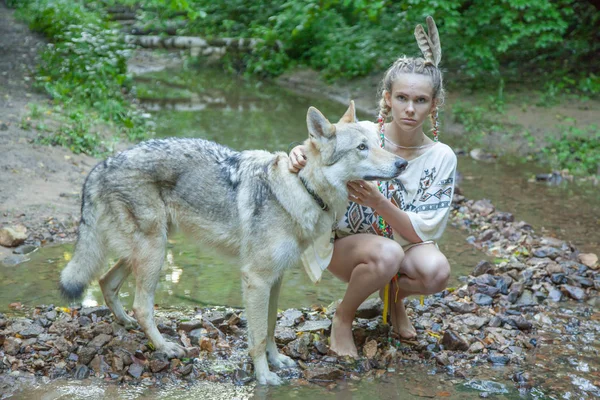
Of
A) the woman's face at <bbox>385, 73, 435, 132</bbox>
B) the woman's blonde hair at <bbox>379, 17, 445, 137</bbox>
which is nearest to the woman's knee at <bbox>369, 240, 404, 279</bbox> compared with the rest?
the woman's face at <bbox>385, 73, 435, 132</bbox>

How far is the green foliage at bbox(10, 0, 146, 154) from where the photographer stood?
8969 millimetres

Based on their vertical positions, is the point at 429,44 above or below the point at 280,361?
above

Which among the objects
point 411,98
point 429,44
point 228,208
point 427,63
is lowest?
point 228,208

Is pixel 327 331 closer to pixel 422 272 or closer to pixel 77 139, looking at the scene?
pixel 422 272

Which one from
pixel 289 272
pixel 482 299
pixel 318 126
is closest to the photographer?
pixel 318 126

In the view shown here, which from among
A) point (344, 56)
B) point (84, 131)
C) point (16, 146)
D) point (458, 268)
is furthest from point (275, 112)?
point (458, 268)

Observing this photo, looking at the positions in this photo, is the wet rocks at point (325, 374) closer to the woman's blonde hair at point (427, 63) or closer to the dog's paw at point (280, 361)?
the dog's paw at point (280, 361)

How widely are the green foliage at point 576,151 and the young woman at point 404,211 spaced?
6007 millimetres

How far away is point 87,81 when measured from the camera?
11109 mm

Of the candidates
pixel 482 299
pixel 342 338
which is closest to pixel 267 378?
pixel 342 338

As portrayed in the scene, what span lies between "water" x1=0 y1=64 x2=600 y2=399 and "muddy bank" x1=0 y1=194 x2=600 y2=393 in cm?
11

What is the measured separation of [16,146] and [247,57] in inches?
422

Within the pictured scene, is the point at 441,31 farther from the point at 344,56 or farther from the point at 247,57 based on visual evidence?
the point at 247,57

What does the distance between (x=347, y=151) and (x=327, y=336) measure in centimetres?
139
